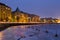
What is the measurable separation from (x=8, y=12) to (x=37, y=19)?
188 ft

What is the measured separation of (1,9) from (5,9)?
6930mm

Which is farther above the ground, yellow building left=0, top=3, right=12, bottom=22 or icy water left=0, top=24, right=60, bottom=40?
yellow building left=0, top=3, right=12, bottom=22

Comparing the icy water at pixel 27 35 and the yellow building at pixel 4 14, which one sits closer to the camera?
the icy water at pixel 27 35

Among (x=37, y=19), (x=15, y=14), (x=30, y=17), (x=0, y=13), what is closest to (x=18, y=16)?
(x=15, y=14)

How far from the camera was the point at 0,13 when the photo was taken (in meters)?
127

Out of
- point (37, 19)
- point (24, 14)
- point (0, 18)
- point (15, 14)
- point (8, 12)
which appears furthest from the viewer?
point (37, 19)

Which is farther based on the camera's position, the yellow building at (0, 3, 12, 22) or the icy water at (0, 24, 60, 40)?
the yellow building at (0, 3, 12, 22)

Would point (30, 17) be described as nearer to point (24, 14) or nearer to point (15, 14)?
point (24, 14)

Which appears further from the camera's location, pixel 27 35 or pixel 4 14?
pixel 4 14

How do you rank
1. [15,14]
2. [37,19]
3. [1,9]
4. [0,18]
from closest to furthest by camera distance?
[0,18], [1,9], [15,14], [37,19]

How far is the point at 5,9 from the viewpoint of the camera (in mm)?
140500

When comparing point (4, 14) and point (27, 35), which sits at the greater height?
point (4, 14)

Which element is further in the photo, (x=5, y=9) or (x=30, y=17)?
(x=30, y=17)

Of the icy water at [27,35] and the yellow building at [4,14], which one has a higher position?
the yellow building at [4,14]
